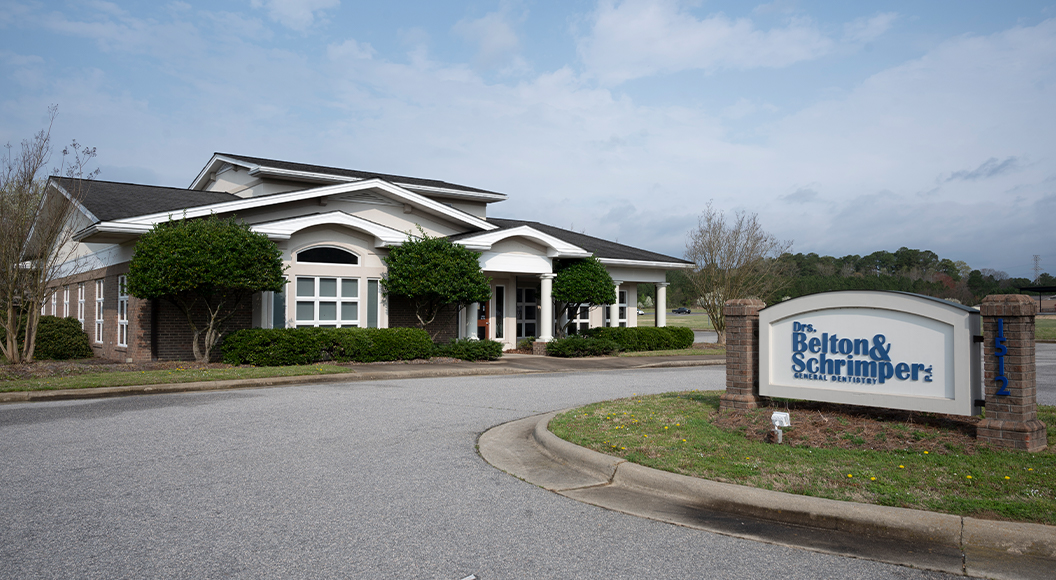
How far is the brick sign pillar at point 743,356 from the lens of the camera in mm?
8648

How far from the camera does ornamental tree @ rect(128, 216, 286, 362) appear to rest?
15953mm

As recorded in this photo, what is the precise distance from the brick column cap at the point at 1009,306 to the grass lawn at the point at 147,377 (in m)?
12.3

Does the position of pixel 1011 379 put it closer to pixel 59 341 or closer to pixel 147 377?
pixel 147 377

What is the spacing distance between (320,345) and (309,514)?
42.7 feet

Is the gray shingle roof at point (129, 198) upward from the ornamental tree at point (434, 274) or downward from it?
upward

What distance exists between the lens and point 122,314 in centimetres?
1917

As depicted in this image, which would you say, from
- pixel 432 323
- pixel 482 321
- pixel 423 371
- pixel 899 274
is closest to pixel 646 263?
pixel 482 321

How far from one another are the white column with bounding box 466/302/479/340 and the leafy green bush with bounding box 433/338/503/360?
2.19m

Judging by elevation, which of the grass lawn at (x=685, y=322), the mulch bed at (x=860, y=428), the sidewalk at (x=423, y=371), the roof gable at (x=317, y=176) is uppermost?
the roof gable at (x=317, y=176)

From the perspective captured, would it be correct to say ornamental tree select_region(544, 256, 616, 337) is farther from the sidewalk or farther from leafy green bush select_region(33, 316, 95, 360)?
leafy green bush select_region(33, 316, 95, 360)

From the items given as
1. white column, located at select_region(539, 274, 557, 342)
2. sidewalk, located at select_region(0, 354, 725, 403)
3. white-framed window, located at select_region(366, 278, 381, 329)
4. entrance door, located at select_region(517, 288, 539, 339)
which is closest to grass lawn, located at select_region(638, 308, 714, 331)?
entrance door, located at select_region(517, 288, 539, 339)

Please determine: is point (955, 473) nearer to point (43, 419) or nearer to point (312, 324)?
point (43, 419)

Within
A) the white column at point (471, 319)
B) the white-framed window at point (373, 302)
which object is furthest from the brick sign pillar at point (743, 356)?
the white column at point (471, 319)

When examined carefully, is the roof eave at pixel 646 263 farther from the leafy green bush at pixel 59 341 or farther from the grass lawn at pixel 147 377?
the leafy green bush at pixel 59 341
